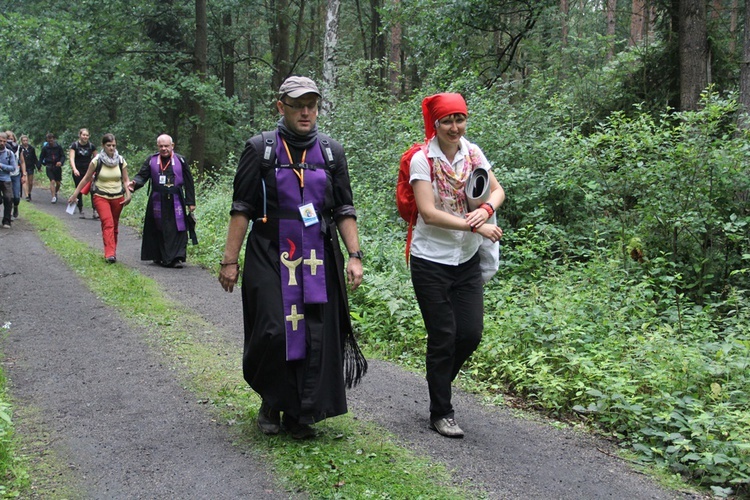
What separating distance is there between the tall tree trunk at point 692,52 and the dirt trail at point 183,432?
7466mm

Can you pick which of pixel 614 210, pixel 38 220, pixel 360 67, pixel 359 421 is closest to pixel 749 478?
pixel 359 421

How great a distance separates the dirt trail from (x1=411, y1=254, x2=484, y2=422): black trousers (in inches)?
19.5

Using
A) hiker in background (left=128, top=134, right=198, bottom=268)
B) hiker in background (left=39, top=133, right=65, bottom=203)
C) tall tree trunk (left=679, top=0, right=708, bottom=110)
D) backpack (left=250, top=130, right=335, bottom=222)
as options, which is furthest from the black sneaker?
hiker in background (left=39, top=133, right=65, bottom=203)

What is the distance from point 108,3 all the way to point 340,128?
11.3m

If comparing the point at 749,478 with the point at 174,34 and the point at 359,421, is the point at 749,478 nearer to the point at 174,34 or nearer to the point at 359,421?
the point at 359,421

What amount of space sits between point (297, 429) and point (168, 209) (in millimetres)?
8075

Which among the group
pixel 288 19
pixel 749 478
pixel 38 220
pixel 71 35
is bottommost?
pixel 749 478

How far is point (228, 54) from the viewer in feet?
102

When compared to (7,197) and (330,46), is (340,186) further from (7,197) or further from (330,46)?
(7,197)

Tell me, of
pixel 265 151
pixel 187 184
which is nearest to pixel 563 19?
pixel 187 184

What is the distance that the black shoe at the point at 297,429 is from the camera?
4457mm

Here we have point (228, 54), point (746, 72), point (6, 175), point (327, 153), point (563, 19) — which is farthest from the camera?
point (228, 54)

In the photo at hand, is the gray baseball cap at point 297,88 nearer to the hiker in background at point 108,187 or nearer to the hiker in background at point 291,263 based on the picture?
the hiker in background at point 291,263

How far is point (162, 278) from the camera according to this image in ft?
35.1
